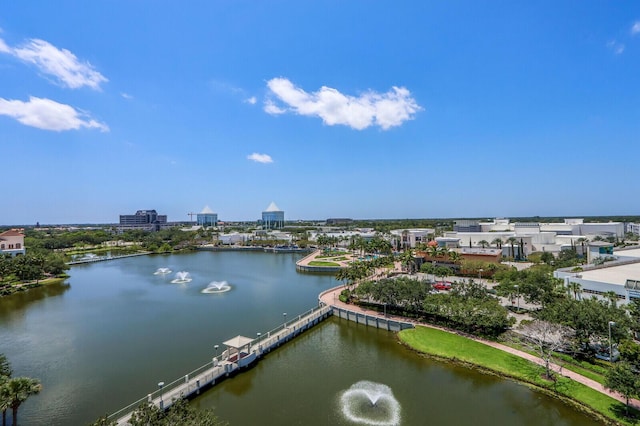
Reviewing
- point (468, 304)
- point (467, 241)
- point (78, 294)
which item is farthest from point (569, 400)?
point (467, 241)

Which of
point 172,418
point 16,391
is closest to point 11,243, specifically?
point 16,391

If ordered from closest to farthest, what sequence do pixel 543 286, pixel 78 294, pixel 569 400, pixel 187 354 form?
pixel 569 400
pixel 187 354
pixel 543 286
pixel 78 294

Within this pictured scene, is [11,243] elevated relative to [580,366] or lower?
elevated

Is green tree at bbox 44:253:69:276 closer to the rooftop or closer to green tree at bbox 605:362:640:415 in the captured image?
green tree at bbox 605:362:640:415

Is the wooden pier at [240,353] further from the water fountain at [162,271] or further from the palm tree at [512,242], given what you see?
the palm tree at [512,242]

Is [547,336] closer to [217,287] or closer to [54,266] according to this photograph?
[217,287]

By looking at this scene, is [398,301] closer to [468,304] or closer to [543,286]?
[468,304]
